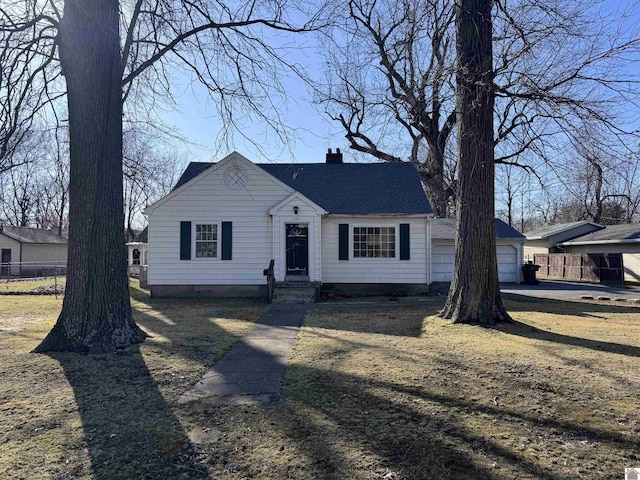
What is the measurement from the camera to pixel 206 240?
14.6m

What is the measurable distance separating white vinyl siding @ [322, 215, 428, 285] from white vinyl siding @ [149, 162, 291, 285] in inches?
85.9

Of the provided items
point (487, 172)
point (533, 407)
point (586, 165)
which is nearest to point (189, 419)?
point (533, 407)

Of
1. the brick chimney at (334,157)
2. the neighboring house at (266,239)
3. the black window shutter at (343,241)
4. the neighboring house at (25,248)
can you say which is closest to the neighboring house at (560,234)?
the brick chimney at (334,157)

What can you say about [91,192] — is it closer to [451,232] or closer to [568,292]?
[451,232]

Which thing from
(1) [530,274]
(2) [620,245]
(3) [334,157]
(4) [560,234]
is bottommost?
(1) [530,274]

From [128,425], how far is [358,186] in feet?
45.9

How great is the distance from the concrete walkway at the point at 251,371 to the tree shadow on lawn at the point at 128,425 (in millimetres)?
523

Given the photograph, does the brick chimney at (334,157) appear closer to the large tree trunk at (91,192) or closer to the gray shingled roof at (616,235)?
the large tree trunk at (91,192)

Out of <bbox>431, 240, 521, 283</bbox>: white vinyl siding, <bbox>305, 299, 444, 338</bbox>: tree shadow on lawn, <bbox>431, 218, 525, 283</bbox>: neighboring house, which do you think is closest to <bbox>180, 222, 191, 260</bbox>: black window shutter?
<bbox>305, 299, 444, 338</bbox>: tree shadow on lawn

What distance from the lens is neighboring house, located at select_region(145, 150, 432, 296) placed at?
14.4 m

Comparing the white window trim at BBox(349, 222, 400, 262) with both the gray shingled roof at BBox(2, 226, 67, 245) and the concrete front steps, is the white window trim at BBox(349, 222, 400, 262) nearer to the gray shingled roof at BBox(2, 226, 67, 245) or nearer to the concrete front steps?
the concrete front steps

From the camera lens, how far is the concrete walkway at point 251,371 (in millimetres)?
4492

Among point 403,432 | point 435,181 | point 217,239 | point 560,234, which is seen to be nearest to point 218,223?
point 217,239

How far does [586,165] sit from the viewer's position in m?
7.75
